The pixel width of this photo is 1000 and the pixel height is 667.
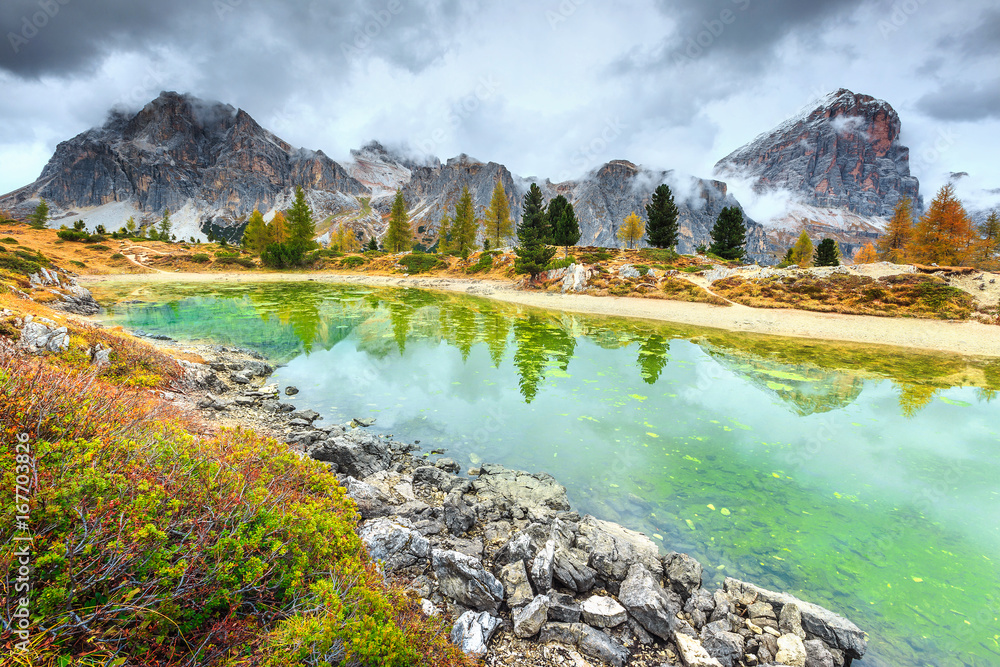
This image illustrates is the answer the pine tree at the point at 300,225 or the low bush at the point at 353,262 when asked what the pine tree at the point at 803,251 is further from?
the pine tree at the point at 300,225

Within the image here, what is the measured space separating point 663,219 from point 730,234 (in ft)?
34.8

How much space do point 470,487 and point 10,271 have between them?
121ft

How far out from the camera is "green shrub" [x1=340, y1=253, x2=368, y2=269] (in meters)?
74.1

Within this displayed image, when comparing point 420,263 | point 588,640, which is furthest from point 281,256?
point 588,640

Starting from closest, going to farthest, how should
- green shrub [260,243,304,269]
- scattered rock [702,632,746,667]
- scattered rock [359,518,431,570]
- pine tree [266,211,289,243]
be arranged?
scattered rock [702,632,746,667], scattered rock [359,518,431,570], green shrub [260,243,304,269], pine tree [266,211,289,243]

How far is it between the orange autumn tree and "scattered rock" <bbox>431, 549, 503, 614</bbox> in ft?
192

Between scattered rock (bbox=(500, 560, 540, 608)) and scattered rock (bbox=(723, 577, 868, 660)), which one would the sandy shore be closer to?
scattered rock (bbox=(723, 577, 868, 660))

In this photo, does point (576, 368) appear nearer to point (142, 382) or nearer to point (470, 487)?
point (470, 487)

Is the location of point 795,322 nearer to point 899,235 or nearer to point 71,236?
point 899,235

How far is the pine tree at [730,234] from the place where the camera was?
6034cm

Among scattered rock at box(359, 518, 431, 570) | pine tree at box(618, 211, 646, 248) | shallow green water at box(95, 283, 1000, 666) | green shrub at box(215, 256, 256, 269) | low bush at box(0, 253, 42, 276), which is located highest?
pine tree at box(618, 211, 646, 248)

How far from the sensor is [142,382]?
966 centimetres

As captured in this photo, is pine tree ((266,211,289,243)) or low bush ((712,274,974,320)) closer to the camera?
low bush ((712,274,974,320))

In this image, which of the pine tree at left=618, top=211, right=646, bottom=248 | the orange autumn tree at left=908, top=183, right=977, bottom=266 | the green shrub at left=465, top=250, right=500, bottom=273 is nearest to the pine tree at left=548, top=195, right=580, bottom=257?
the green shrub at left=465, top=250, right=500, bottom=273
